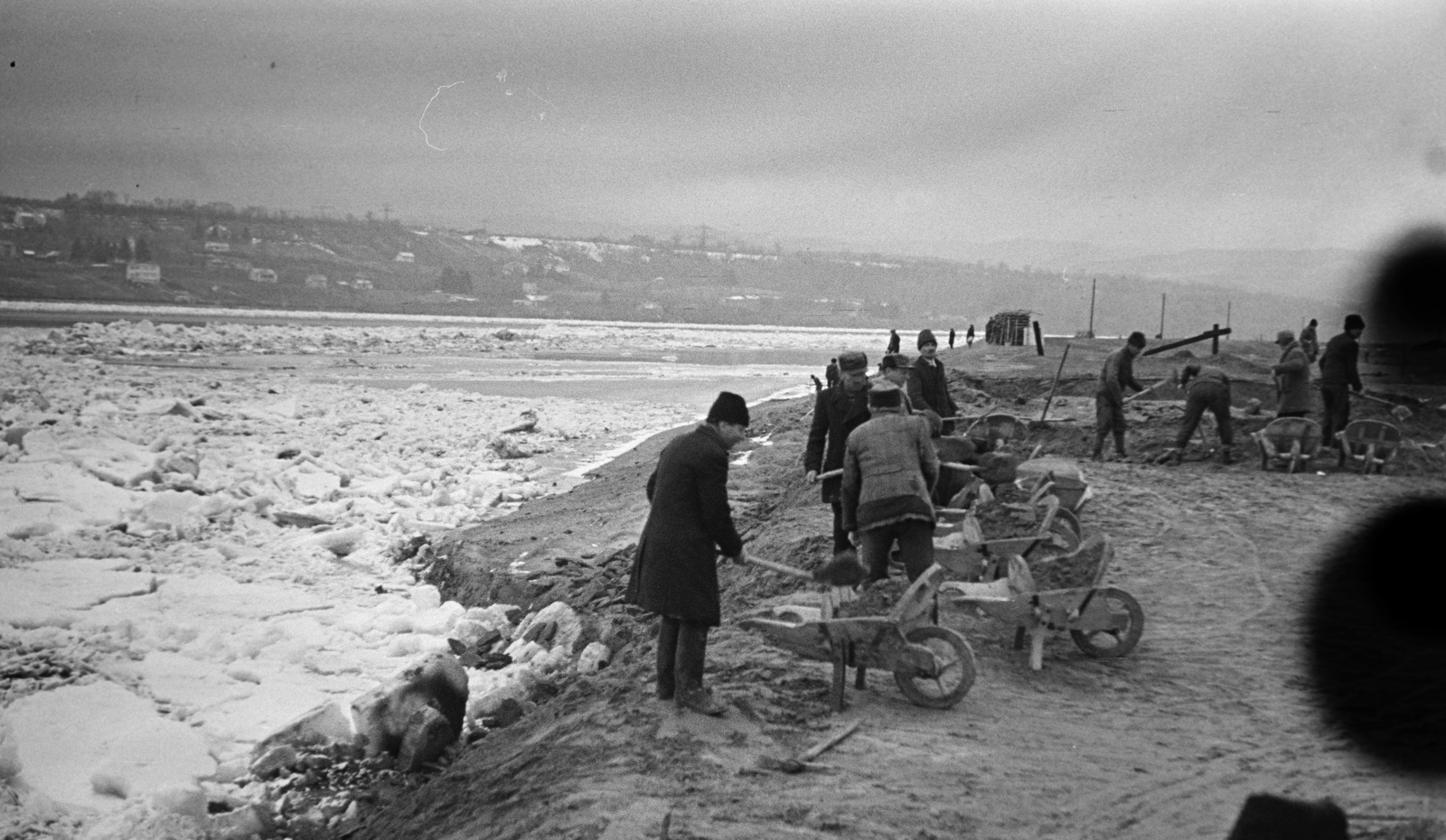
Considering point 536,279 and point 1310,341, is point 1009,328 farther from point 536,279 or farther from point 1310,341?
point 536,279

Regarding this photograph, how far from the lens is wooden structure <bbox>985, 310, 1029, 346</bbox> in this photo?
33.8m

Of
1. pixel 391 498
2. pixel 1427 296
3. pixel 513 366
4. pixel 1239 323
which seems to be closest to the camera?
pixel 391 498

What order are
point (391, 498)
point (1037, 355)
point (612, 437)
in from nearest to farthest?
point (391, 498) < point (612, 437) < point (1037, 355)

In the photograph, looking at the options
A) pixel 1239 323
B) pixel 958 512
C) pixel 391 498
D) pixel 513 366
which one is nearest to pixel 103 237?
pixel 513 366

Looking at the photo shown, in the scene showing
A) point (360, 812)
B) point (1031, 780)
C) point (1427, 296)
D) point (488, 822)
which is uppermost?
point (1427, 296)

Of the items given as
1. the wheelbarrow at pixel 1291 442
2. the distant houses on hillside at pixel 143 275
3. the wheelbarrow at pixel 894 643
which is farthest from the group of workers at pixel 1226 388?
the distant houses on hillside at pixel 143 275

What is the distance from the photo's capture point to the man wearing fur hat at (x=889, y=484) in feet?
19.5

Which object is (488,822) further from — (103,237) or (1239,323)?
(1239,323)

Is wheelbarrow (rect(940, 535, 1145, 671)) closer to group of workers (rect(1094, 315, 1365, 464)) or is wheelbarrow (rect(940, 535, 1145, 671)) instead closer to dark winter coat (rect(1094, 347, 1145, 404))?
dark winter coat (rect(1094, 347, 1145, 404))

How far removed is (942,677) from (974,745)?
0.56 m

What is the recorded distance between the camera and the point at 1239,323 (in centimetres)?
14038

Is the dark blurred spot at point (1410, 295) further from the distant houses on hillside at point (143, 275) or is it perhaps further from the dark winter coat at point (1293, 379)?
the distant houses on hillside at point (143, 275)

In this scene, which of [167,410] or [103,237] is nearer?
[167,410]

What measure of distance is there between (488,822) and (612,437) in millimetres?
15643
